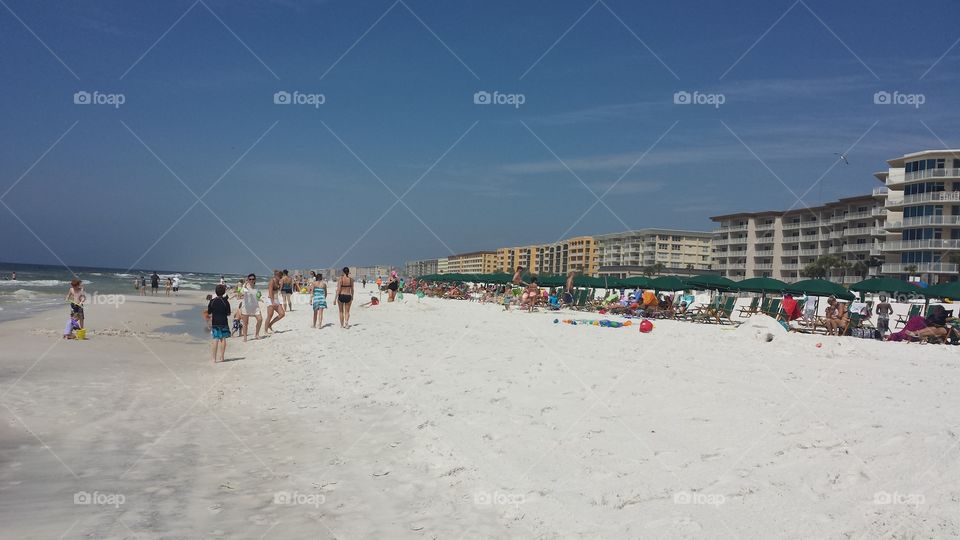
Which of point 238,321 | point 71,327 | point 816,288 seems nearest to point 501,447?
point 238,321

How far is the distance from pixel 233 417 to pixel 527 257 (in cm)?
14623

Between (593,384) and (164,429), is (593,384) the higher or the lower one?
the higher one

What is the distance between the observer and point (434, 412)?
21.6 feet

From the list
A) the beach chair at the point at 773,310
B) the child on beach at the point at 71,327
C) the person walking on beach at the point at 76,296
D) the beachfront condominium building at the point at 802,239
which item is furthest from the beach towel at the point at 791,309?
the beachfront condominium building at the point at 802,239

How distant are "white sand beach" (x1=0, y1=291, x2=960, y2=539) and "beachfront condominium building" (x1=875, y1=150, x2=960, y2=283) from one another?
48.6 metres

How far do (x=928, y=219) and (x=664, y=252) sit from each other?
5285 centimetres

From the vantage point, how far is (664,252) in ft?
334

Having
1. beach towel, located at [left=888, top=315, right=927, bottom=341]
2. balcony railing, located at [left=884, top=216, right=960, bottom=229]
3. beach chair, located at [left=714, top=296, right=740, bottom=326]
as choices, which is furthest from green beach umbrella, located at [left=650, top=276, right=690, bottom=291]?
balcony railing, located at [left=884, top=216, right=960, bottom=229]

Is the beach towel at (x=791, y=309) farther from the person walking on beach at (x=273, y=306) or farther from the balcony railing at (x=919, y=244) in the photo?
the balcony railing at (x=919, y=244)

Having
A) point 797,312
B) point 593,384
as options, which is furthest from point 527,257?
point 593,384

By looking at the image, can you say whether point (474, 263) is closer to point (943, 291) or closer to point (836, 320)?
point (943, 291)

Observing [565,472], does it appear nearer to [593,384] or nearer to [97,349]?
[593,384]

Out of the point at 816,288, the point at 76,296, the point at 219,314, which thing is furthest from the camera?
the point at 816,288

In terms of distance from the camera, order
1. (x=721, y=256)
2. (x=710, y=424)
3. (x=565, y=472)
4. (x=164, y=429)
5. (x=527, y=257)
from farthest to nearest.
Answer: (x=527, y=257), (x=721, y=256), (x=164, y=429), (x=710, y=424), (x=565, y=472)
